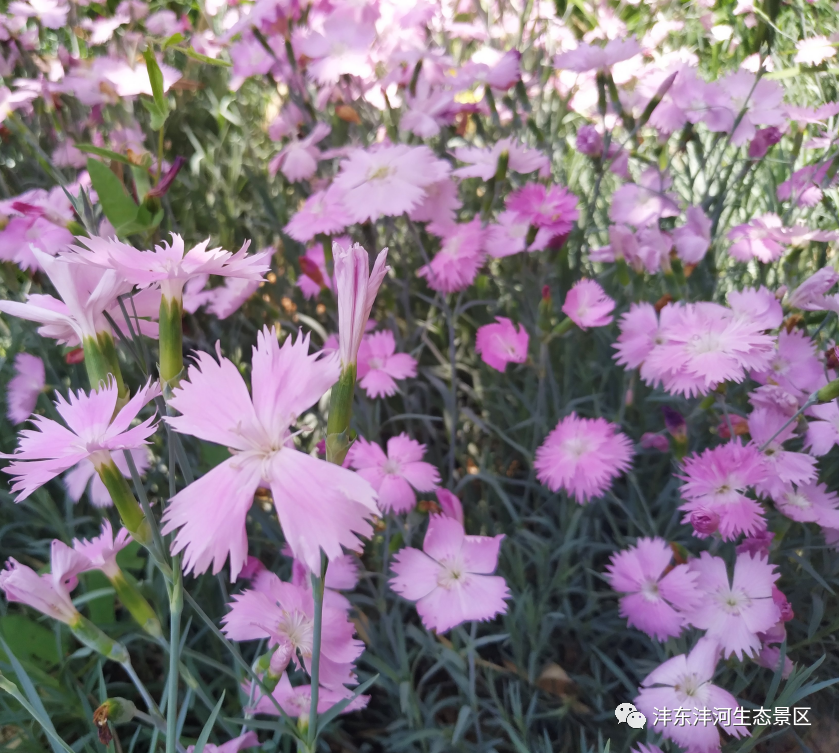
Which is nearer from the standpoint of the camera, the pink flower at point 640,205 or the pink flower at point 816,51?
the pink flower at point 640,205

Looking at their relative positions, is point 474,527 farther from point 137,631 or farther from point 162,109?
point 162,109

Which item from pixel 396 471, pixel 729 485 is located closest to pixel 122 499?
pixel 396 471

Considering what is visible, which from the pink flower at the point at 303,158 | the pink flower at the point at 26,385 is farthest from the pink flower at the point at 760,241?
the pink flower at the point at 26,385

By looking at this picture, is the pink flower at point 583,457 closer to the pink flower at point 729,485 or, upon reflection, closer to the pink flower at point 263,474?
the pink flower at point 729,485

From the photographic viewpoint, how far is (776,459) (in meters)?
0.80

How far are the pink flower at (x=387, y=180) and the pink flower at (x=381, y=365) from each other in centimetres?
21

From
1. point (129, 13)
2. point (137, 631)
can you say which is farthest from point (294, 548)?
point (129, 13)

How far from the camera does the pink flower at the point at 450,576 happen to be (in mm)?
719

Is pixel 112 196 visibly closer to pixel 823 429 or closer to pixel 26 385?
pixel 26 385

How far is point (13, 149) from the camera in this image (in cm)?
180

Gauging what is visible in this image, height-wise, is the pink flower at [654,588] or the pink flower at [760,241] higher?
the pink flower at [760,241]

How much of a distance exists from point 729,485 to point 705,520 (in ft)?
0.27

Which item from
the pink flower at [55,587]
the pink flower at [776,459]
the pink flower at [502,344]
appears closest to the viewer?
the pink flower at [55,587]

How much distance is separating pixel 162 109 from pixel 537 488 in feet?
2.77
